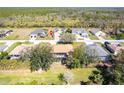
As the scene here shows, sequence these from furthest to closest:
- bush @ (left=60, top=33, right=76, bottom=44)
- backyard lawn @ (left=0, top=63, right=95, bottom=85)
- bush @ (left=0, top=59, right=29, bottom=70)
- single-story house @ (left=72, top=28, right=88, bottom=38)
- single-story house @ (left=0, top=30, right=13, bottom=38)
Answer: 1. single-story house @ (left=0, top=30, right=13, bottom=38)
2. single-story house @ (left=72, top=28, right=88, bottom=38)
3. bush @ (left=60, top=33, right=76, bottom=44)
4. bush @ (left=0, top=59, right=29, bottom=70)
5. backyard lawn @ (left=0, top=63, right=95, bottom=85)

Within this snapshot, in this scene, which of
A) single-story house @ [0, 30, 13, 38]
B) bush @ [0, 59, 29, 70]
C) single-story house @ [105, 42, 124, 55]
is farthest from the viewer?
single-story house @ [0, 30, 13, 38]

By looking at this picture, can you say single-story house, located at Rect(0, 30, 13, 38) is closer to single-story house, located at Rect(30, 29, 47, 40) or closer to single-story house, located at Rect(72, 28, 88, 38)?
single-story house, located at Rect(30, 29, 47, 40)

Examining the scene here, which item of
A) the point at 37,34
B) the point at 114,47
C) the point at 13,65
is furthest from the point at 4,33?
the point at 114,47

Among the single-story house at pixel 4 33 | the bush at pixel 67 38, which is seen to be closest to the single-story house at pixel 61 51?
the bush at pixel 67 38

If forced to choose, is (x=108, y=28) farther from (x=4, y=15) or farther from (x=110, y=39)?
(x=4, y=15)

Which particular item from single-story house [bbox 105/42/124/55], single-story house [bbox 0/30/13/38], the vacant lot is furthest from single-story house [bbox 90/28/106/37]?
single-story house [bbox 0/30/13/38]

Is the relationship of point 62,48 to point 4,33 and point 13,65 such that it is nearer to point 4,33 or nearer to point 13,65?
point 13,65
